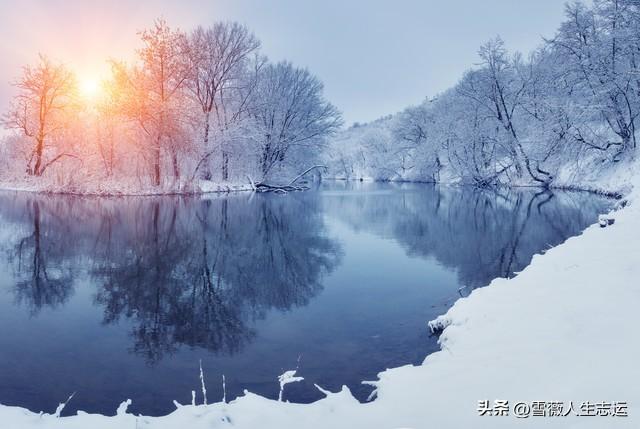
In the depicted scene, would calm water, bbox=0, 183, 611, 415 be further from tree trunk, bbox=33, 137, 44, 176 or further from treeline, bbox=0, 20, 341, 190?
tree trunk, bbox=33, 137, 44, 176

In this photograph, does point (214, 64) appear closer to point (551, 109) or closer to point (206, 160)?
point (206, 160)

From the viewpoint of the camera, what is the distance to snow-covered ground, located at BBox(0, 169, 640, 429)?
3097mm

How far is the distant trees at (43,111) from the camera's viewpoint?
124 feet

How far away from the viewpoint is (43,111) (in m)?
38.9

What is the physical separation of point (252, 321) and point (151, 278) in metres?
3.45

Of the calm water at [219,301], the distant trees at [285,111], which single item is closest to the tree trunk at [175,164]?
the distant trees at [285,111]

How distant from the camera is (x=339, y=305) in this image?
7289 mm

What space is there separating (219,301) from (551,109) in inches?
1216

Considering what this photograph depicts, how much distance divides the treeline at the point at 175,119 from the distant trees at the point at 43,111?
0.31ft

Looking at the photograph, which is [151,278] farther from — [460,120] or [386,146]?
[386,146]

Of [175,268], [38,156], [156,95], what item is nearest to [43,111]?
[38,156]

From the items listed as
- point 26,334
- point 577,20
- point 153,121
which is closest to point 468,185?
point 577,20

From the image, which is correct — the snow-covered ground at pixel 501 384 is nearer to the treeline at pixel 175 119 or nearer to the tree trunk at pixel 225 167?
the treeline at pixel 175 119

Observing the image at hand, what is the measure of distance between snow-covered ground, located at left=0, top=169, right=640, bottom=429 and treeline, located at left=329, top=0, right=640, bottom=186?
23.5 m
